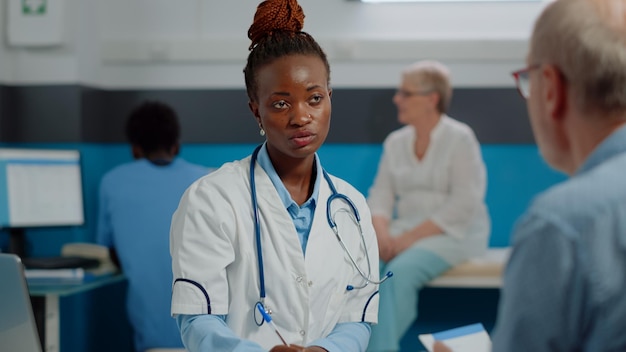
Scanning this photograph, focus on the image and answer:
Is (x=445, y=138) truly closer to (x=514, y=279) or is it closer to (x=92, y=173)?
(x=92, y=173)

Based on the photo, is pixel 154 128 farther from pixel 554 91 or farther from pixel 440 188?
pixel 554 91

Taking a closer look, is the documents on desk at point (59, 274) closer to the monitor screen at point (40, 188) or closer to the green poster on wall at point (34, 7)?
the monitor screen at point (40, 188)

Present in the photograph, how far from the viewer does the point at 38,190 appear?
3195 millimetres

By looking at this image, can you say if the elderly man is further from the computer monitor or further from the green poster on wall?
the green poster on wall

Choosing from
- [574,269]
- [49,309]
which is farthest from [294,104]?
[49,309]

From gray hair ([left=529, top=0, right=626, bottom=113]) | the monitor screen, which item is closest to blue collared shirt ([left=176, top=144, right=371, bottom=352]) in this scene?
gray hair ([left=529, top=0, right=626, bottom=113])

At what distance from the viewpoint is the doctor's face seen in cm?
129

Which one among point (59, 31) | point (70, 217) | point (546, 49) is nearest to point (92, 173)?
point (70, 217)

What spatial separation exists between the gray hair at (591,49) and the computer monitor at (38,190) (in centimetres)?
269

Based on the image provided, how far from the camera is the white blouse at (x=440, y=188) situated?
3.27 metres

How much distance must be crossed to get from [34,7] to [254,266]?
2.71 m

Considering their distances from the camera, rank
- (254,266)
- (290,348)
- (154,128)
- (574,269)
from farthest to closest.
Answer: (154,128) → (254,266) → (290,348) → (574,269)

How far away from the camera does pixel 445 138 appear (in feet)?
10.9

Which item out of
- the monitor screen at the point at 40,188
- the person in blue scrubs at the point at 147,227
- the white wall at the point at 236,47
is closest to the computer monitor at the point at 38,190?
the monitor screen at the point at 40,188
